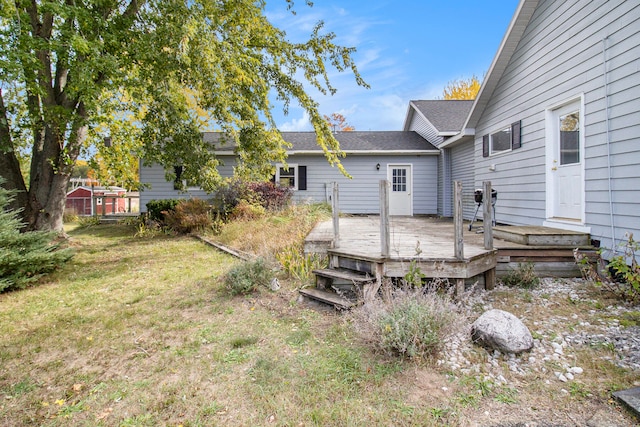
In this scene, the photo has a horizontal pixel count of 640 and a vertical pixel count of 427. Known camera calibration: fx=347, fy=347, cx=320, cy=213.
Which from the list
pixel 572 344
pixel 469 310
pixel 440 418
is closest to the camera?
pixel 440 418

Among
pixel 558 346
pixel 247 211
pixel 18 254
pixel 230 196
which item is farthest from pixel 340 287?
pixel 230 196

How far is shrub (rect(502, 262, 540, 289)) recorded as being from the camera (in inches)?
174

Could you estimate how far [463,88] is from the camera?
24.0 metres

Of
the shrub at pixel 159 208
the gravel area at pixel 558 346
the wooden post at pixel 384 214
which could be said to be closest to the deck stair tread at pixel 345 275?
the wooden post at pixel 384 214

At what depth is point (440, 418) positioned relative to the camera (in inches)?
84.6

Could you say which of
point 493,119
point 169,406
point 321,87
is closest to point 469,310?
point 169,406

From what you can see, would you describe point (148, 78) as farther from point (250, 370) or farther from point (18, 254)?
point (250, 370)

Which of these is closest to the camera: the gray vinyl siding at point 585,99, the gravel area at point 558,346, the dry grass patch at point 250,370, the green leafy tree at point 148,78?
the dry grass patch at point 250,370

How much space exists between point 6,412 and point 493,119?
9.29 m

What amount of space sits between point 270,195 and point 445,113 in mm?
7650

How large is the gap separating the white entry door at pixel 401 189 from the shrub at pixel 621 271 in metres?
8.93

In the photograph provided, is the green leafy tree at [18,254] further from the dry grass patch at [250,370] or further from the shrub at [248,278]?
the shrub at [248,278]

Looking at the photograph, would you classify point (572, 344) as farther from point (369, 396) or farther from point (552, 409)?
point (369, 396)

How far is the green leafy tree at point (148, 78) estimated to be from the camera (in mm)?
5763
